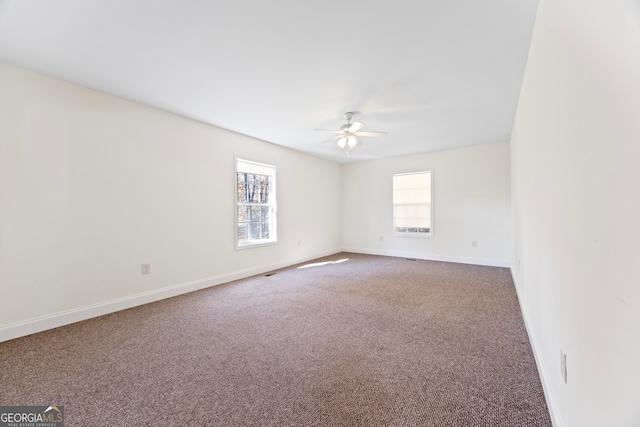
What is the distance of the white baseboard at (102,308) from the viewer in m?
2.32

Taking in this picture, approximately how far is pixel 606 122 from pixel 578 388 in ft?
3.21

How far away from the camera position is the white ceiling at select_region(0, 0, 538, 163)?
1.73 m

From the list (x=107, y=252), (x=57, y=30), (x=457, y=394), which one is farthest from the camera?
(x=107, y=252)

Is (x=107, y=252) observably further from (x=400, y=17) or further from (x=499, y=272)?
(x=499, y=272)

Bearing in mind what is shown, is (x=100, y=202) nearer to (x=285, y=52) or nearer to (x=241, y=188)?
(x=241, y=188)

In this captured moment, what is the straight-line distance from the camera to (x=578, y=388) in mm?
991

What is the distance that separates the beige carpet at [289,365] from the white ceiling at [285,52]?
2.41 m

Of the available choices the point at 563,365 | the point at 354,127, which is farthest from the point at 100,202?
the point at 563,365

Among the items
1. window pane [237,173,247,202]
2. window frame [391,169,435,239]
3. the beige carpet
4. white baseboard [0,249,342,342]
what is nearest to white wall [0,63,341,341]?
white baseboard [0,249,342,342]

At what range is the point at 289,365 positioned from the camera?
1866mm

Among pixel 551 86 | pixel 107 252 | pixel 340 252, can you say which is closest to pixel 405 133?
pixel 551 86

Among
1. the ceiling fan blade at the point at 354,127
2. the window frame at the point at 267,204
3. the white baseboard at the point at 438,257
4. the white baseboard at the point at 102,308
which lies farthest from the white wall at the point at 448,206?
the white baseboard at the point at 102,308

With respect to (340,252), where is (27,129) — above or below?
above

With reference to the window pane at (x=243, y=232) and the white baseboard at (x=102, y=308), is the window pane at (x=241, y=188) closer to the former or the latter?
the window pane at (x=243, y=232)
